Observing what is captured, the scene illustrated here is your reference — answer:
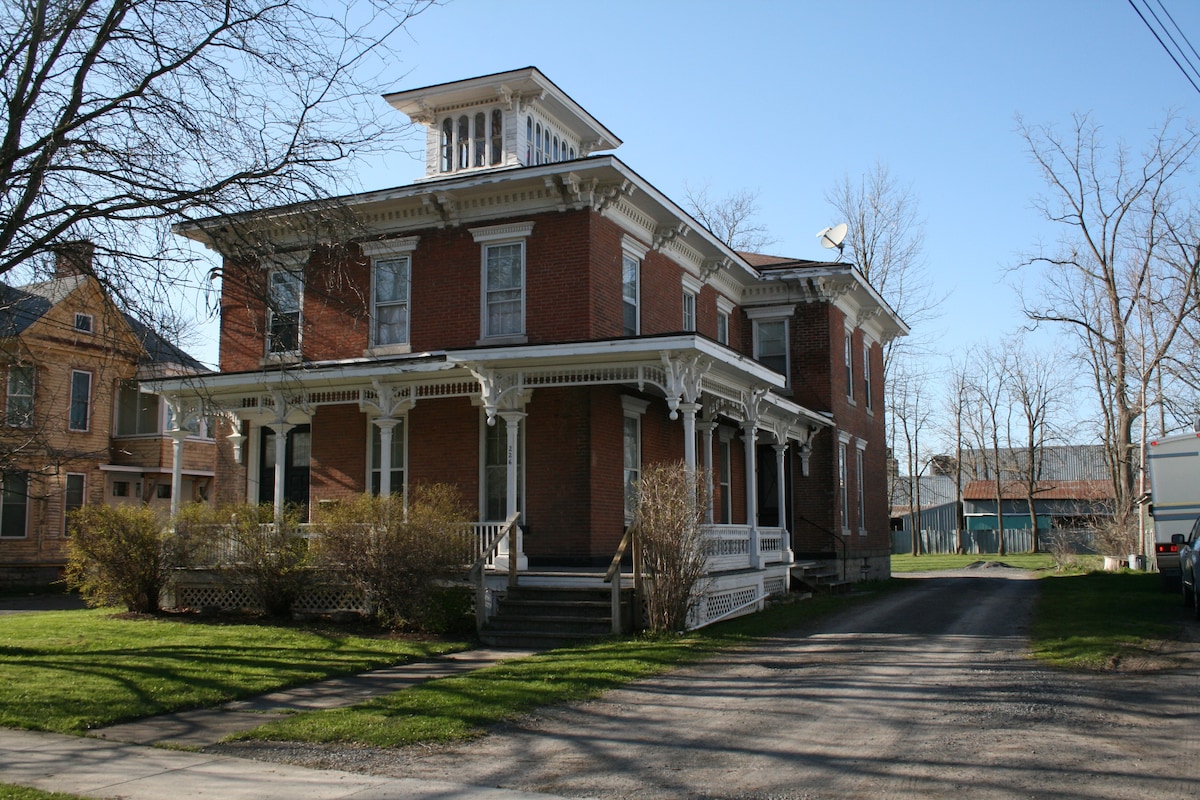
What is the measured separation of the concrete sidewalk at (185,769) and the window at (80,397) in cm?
2415

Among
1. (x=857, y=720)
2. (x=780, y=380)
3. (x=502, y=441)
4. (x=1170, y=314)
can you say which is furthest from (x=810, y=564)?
(x=1170, y=314)

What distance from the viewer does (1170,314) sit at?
35562 mm

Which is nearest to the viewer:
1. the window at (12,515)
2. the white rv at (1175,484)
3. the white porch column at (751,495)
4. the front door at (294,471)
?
the white porch column at (751,495)

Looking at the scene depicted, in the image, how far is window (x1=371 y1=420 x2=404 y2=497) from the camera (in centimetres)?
1961

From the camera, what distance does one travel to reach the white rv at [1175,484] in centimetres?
2170

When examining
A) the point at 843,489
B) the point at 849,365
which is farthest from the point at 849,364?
the point at 843,489

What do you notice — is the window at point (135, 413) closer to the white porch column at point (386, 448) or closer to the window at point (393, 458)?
the window at point (393, 458)

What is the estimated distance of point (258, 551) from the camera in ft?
53.2

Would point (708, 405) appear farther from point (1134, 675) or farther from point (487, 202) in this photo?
point (1134, 675)

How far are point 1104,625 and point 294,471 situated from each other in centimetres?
1471

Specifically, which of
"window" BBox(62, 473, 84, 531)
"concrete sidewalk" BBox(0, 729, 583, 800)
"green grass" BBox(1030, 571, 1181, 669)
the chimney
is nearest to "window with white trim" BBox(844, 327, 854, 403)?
"green grass" BBox(1030, 571, 1181, 669)

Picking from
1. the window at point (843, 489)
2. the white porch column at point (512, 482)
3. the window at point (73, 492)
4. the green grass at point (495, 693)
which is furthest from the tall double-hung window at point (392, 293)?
the window at point (73, 492)

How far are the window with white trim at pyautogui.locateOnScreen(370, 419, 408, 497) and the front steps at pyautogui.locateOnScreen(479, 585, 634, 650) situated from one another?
4.68 metres

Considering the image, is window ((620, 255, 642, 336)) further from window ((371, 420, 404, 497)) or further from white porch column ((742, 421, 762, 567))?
window ((371, 420, 404, 497))
